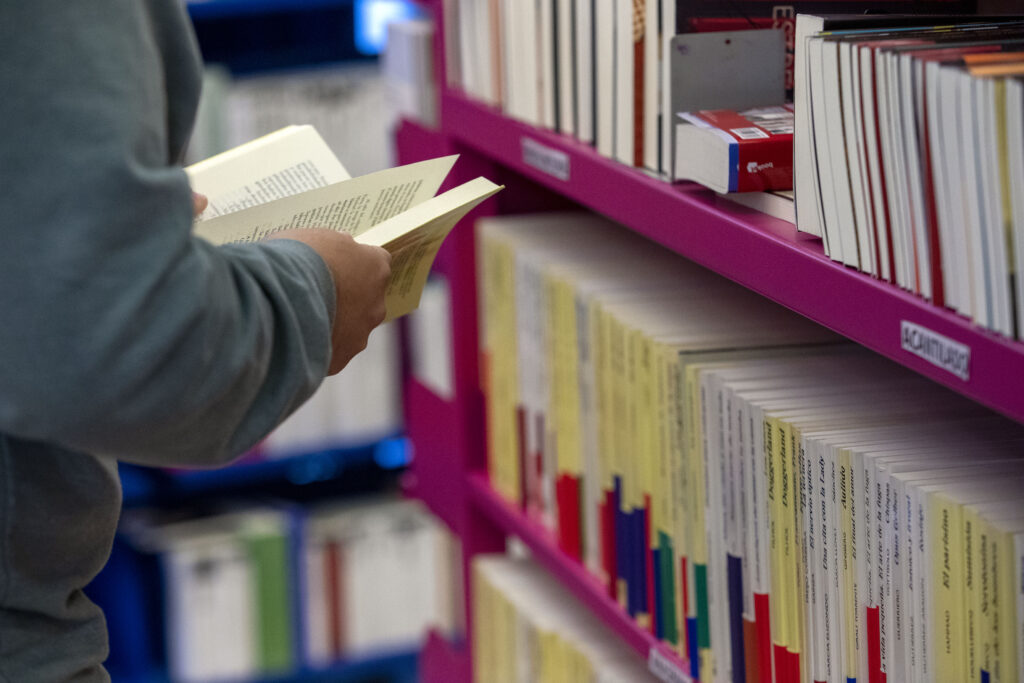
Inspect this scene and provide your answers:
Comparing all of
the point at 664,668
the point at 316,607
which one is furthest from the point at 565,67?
the point at 316,607

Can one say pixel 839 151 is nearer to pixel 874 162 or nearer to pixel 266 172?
pixel 874 162

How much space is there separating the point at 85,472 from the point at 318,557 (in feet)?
6.16

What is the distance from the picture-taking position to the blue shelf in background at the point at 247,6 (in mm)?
2559

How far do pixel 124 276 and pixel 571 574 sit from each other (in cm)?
83

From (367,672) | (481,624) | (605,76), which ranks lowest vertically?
(367,672)

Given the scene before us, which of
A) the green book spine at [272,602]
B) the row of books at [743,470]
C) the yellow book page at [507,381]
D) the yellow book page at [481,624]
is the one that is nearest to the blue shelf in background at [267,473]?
the green book spine at [272,602]

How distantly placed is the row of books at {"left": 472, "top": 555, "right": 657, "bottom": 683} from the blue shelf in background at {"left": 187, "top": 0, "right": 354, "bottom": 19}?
1378 mm

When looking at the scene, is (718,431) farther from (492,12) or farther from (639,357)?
(492,12)

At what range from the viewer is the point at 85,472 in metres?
0.88

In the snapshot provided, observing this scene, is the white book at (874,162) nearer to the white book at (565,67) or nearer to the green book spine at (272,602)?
the white book at (565,67)

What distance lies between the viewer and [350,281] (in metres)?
0.86

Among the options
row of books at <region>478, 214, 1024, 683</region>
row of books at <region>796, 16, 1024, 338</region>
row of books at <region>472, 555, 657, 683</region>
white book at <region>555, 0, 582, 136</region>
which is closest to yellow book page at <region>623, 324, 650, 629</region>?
row of books at <region>478, 214, 1024, 683</region>

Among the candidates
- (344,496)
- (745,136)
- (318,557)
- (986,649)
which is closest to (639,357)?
(745,136)

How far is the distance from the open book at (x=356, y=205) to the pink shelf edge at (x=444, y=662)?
0.91 m
